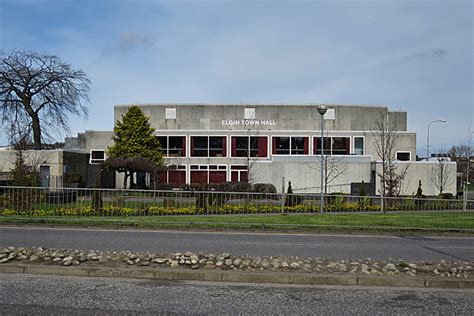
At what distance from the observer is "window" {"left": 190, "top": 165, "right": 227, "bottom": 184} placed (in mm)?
56750

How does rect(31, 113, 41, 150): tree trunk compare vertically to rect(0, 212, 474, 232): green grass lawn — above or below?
above

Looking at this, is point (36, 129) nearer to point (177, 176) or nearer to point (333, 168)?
point (177, 176)

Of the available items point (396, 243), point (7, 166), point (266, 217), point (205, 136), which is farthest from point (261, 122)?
point (396, 243)

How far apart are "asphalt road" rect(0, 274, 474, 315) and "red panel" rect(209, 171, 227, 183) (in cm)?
4813

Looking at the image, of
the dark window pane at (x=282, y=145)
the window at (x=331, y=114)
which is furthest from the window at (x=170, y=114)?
the window at (x=331, y=114)

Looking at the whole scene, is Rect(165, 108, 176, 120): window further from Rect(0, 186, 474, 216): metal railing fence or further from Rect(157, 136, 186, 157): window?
Rect(0, 186, 474, 216): metal railing fence

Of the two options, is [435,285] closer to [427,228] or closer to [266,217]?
[427,228]

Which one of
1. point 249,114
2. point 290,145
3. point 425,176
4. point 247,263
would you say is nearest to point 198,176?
point 249,114

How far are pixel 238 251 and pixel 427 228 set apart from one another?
360 inches

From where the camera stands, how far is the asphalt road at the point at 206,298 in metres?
6.79

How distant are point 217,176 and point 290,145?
8.99m

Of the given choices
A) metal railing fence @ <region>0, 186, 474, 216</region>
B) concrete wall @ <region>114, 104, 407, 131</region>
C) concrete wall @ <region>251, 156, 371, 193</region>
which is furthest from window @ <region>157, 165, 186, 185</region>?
metal railing fence @ <region>0, 186, 474, 216</region>

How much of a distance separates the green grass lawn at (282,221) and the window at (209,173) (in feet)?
118

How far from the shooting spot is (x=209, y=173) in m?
57.0
